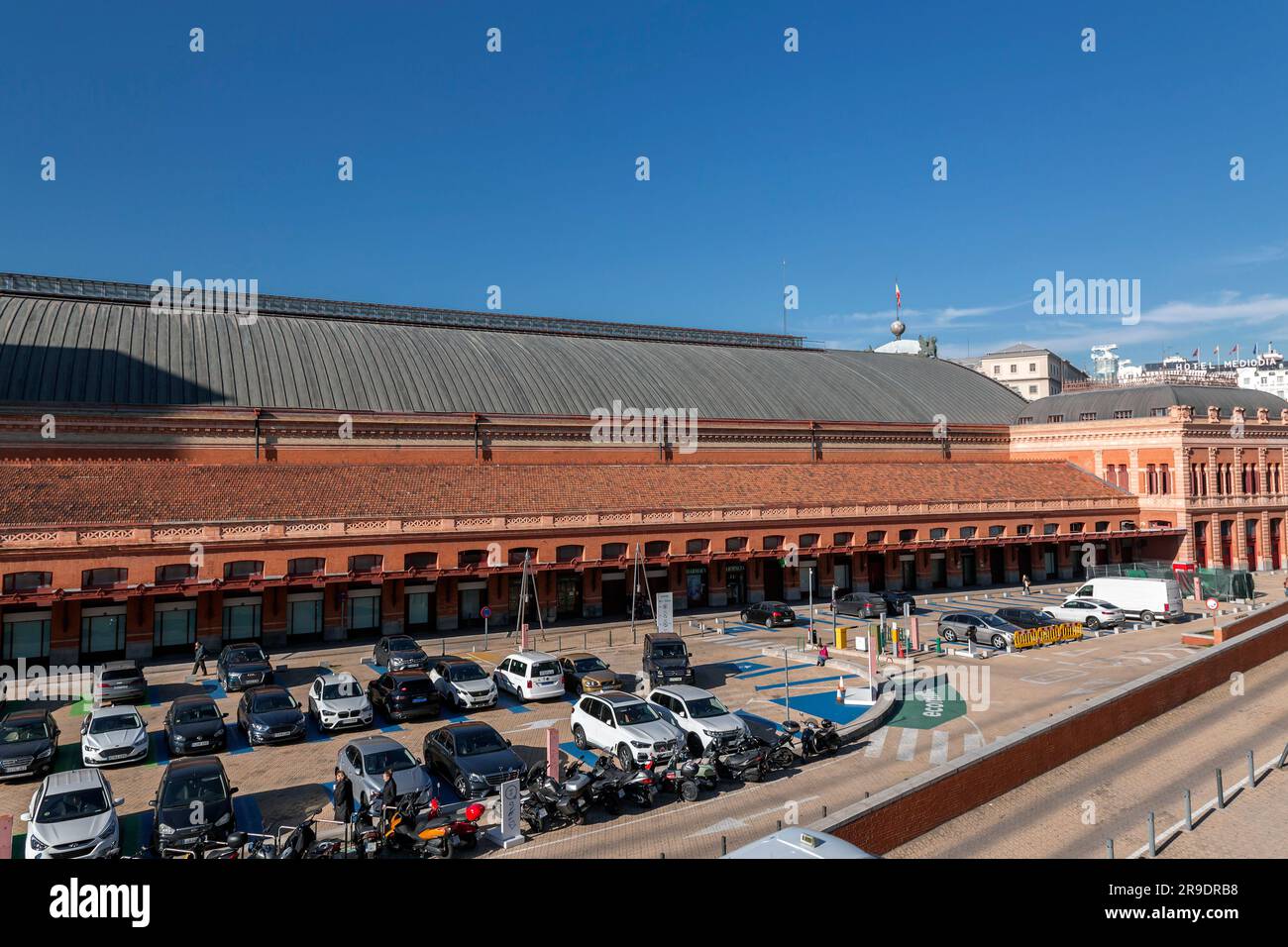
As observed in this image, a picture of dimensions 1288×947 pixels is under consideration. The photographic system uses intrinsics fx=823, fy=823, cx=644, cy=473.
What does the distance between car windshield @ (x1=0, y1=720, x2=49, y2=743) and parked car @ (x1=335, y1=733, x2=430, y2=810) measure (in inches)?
355

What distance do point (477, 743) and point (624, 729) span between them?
4.25m

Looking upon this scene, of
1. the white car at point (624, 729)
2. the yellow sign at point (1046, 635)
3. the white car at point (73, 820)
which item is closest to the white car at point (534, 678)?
the white car at point (624, 729)

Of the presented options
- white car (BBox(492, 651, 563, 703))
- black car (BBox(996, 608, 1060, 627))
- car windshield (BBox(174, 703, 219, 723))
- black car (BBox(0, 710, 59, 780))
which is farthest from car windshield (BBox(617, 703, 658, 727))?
black car (BBox(996, 608, 1060, 627))

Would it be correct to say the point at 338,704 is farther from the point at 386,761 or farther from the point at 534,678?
the point at 386,761

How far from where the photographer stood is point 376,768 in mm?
19875

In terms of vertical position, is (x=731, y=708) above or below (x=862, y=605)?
below

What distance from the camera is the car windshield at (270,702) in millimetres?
→ 25694

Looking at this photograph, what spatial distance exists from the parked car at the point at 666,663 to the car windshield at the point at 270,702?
41.9 feet

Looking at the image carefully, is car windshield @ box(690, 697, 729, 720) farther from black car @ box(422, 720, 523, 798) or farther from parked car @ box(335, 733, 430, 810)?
parked car @ box(335, 733, 430, 810)

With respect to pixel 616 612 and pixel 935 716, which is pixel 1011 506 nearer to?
pixel 616 612

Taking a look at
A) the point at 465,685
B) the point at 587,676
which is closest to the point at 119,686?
the point at 465,685

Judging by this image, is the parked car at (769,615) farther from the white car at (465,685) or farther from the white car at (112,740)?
the white car at (112,740)

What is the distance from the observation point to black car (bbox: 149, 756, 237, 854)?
1695cm
